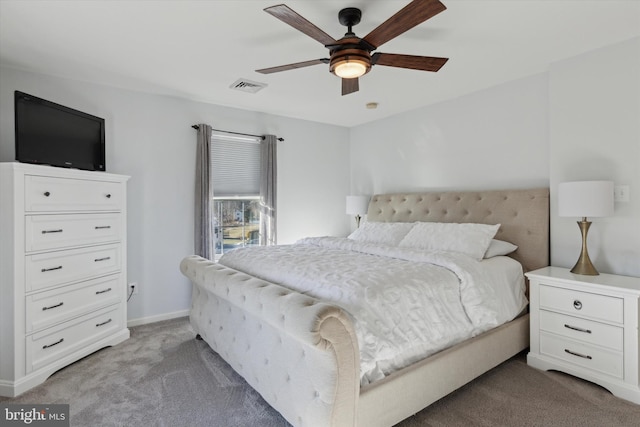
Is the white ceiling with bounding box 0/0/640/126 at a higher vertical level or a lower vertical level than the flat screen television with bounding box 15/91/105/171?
higher

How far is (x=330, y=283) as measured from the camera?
187 cm

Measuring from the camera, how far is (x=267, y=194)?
13.9 feet

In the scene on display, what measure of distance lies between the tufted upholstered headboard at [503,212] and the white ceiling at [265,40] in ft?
3.80

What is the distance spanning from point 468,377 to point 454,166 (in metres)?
2.38

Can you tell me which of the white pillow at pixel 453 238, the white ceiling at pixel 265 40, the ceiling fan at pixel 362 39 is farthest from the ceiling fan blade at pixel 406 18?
the white pillow at pixel 453 238

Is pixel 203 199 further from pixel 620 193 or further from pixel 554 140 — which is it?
pixel 620 193

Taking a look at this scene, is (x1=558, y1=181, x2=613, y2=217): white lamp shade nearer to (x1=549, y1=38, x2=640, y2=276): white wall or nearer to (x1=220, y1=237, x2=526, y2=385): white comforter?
(x1=549, y1=38, x2=640, y2=276): white wall

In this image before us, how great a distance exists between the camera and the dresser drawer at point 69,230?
7.64 feet

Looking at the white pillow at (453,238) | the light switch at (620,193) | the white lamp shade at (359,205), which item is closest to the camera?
the light switch at (620,193)

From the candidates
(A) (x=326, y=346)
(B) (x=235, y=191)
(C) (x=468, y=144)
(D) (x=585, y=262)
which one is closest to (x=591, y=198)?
(D) (x=585, y=262)

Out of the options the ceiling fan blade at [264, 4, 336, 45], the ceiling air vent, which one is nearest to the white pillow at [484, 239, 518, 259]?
the ceiling fan blade at [264, 4, 336, 45]

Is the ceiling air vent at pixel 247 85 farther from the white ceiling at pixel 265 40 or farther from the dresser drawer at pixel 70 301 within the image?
the dresser drawer at pixel 70 301

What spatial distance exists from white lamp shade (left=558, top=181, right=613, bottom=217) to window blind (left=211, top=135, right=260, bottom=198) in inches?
131

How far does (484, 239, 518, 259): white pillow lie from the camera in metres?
2.86
